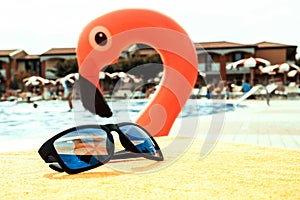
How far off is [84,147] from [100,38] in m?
2.33

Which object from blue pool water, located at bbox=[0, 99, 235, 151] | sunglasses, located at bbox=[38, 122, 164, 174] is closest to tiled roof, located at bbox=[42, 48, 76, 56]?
blue pool water, located at bbox=[0, 99, 235, 151]

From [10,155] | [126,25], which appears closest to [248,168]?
[10,155]

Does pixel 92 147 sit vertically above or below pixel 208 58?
above

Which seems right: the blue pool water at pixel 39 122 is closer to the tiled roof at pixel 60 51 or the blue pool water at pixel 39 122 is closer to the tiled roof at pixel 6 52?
the tiled roof at pixel 60 51

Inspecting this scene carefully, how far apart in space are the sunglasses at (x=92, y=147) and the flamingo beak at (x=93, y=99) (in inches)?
49.1

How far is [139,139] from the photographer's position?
387cm

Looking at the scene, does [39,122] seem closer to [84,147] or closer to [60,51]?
[84,147]

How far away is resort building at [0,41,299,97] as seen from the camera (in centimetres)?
4094

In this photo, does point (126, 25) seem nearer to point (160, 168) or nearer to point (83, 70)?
point (83, 70)

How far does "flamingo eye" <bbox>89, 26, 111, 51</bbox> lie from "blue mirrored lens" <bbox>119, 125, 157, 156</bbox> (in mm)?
2494

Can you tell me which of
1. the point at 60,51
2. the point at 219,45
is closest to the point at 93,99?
the point at 219,45

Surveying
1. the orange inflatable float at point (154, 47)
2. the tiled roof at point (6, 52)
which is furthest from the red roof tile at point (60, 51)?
the orange inflatable float at point (154, 47)

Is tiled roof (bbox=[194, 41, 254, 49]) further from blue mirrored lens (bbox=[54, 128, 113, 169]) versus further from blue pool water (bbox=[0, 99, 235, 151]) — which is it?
blue mirrored lens (bbox=[54, 128, 113, 169])

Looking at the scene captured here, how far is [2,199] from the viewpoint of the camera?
2.78 m
